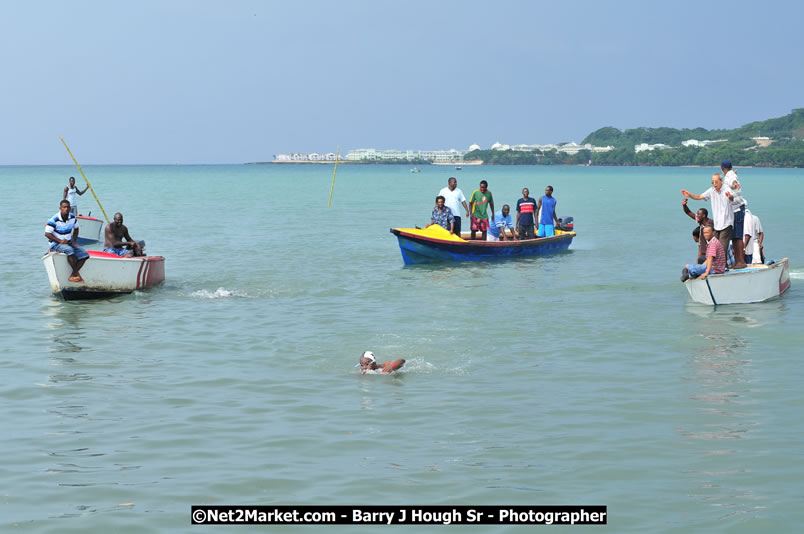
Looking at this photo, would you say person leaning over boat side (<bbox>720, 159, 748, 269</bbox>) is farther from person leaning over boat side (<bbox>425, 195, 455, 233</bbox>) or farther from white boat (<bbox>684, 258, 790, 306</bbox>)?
person leaning over boat side (<bbox>425, 195, 455, 233</bbox>)

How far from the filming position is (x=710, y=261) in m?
16.9

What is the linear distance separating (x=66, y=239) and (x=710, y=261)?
41.4ft

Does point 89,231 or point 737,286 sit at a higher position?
point 89,231

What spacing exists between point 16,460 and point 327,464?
3.07 metres

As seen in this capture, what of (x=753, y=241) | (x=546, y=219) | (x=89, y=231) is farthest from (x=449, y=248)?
(x=89, y=231)

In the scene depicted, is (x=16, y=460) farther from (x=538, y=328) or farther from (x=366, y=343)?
(x=538, y=328)

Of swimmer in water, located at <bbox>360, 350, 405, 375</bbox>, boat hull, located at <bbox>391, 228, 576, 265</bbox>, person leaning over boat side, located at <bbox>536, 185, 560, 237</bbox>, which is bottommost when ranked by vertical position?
swimmer in water, located at <bbox>360, 350, 405, 375</bbox>

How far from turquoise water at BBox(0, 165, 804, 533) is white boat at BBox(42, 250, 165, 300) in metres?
0.45

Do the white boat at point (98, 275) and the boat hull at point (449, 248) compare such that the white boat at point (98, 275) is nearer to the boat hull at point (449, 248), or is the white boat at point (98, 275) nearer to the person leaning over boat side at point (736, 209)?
the boat hull at point (449, 248)

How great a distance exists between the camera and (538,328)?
51.6 feet

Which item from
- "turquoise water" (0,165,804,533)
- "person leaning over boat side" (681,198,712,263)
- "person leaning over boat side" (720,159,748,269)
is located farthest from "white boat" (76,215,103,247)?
"person leaning over boat side" (720,159,748,269)

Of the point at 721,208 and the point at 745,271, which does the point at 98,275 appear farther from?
the point at 745,271

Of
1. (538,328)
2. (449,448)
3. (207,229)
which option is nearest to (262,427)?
(449,448)

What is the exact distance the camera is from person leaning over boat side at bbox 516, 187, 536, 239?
2609 centimetres
